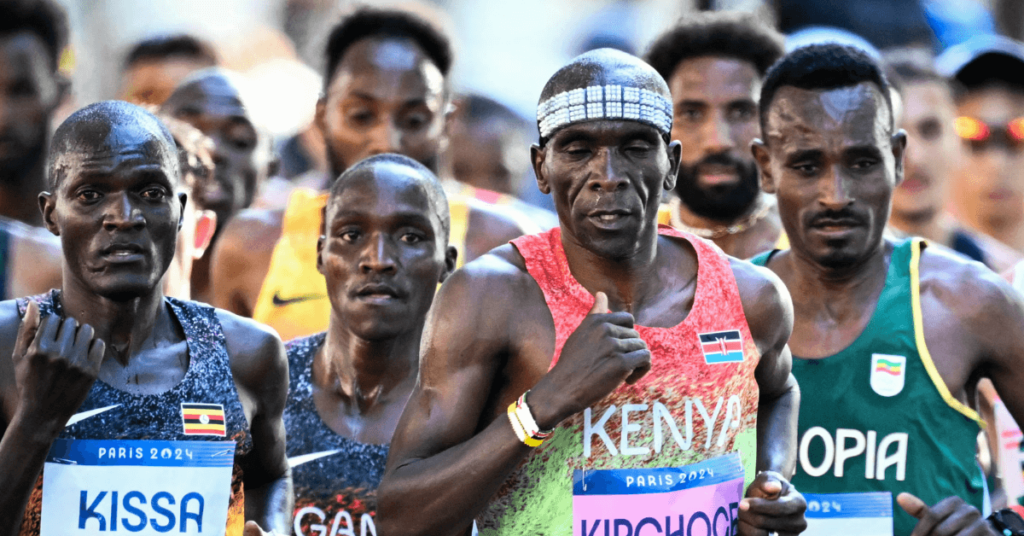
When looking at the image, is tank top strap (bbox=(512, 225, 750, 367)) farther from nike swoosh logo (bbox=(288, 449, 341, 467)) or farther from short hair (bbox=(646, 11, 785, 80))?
short hair (bbox=(646, 11, 785, 80))

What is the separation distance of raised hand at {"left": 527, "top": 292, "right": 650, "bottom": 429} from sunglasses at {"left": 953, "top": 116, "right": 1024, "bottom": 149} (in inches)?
236

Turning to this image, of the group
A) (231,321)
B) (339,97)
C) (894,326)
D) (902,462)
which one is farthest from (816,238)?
(339,97)

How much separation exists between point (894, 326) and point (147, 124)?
2.58m

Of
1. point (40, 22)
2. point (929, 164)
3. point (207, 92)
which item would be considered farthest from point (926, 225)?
point (40, 22)

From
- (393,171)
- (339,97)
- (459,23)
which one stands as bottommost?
(393,171)

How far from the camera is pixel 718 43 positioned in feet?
22.0

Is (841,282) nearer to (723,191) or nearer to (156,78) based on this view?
(723,191)

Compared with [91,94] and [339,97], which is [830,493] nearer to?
[339,97]

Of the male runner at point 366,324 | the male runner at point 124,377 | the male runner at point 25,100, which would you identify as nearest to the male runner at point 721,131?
the male runner at point 366,324

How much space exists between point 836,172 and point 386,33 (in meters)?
2.82

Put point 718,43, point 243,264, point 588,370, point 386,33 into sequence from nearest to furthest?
1. point 588,370
2. point 243,264
3. point 718,43
4. point 386,33

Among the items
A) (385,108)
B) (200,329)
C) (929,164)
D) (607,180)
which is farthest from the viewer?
(929,164)

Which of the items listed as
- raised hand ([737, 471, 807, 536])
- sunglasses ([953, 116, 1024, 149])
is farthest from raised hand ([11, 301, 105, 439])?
sunglasses ([953, 116, 1024, 149])

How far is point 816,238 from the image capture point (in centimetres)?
481
